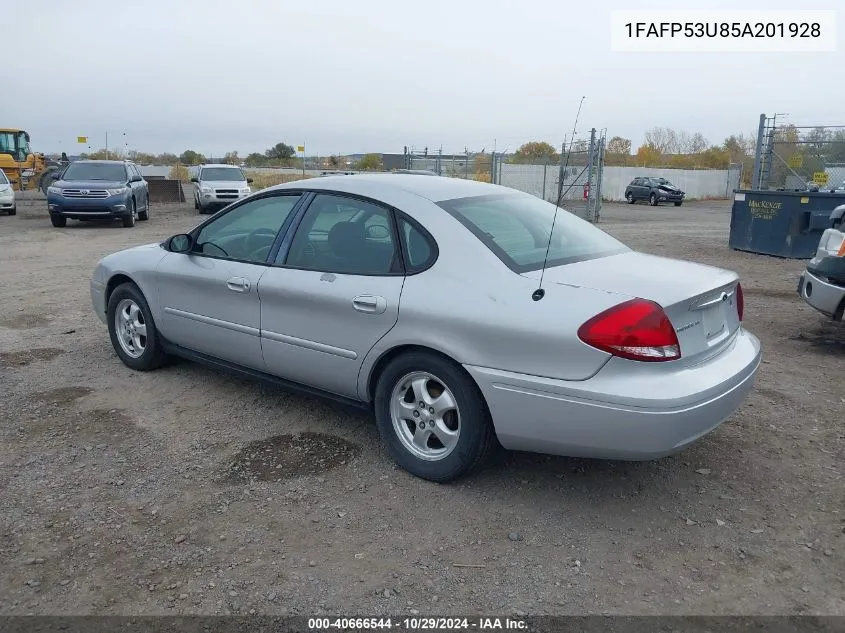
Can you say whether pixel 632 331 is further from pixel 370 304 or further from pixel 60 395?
pixel 60 395

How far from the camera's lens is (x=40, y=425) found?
4.47 m

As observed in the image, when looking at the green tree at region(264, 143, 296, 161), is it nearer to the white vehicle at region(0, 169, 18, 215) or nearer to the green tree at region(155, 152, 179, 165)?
the green tree at region(155, 152, 179, 165)

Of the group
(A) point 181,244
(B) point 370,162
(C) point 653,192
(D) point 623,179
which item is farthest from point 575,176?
(B) point 370,162

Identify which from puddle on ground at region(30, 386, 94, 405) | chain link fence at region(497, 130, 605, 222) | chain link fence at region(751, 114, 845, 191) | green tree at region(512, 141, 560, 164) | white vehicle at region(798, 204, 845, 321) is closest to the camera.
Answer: puddle on ground at region(30, 386, 94, 405)

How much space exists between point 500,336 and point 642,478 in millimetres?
1239

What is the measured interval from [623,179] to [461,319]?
3876 centimetres

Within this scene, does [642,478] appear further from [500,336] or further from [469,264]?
[469,264]

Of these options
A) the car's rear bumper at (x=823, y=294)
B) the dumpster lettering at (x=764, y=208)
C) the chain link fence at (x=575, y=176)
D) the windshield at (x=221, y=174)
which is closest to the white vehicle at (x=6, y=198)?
the windshield at (x=221, y=174)

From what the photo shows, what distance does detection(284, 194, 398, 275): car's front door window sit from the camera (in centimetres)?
395

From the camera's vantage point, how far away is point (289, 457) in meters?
4.07

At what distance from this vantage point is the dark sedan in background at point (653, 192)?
35.7 metres

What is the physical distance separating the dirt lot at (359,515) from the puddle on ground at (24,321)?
1883mm

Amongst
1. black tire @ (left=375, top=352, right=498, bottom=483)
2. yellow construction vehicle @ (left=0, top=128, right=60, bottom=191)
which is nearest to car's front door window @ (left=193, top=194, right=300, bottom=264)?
black tire @ (left=375, top=352, right=498, bottom=483)

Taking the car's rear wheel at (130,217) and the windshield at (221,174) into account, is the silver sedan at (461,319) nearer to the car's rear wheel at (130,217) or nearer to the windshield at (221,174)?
the car's rear wheel at (130,217)
